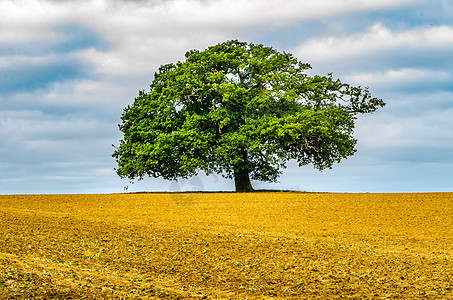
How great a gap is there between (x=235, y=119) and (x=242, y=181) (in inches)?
183

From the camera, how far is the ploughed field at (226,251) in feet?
33.3

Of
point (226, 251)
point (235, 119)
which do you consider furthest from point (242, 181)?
point (226, 251)

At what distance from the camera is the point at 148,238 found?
50.1 feet

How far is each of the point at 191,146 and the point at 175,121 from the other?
2368mm

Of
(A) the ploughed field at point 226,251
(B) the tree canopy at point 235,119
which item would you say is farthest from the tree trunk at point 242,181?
(A) the ploughed field at point 226,251

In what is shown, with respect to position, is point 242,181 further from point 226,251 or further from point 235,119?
point 226,251

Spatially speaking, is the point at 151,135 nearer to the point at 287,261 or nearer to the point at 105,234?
the point at 105,234

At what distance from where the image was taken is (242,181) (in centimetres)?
3366

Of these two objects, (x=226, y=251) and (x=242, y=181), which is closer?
(x=226, y=251)

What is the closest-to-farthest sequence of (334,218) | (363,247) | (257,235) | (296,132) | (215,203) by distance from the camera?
(363,247), (257,235), (334,218), (215,203), (296,132)

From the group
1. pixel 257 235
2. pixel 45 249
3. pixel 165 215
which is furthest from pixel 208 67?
→ pixel 45 249

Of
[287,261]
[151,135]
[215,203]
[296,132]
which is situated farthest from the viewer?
[151,135]

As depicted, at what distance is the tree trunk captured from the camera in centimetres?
3350

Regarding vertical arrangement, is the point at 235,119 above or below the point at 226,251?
above
